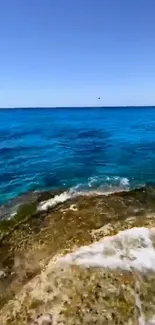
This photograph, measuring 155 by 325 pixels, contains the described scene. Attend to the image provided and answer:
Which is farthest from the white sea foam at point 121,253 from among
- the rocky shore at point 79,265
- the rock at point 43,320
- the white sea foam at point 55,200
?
the white sea foam at point 55,200

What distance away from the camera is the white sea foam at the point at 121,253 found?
723 cm

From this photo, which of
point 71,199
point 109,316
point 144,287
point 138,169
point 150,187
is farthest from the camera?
point 138,169

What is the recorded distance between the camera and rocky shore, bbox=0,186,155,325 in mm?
6008

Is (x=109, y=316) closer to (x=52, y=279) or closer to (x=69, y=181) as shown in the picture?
(x=52, y=279)

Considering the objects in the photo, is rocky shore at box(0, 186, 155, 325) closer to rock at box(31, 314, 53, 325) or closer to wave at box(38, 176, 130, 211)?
rock at box(31, 314, 53, 325)

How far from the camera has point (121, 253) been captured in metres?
7.69

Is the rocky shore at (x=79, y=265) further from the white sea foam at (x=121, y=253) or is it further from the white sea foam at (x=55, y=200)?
the white sea foam at (x=55, y=200)

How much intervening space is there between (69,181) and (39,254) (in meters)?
8.93

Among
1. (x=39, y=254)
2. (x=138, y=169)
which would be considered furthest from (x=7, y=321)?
(x=138, y=169)

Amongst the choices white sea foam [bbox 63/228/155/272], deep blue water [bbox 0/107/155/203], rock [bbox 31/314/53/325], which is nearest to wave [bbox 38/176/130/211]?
deep blue water [bbox 0/107/155/203]

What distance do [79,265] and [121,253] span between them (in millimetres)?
1208

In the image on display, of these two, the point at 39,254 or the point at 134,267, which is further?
the point at 39,254

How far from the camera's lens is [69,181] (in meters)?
17.4

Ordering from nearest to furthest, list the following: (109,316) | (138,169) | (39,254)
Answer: (109,316) → (39,254) → (138,169)
